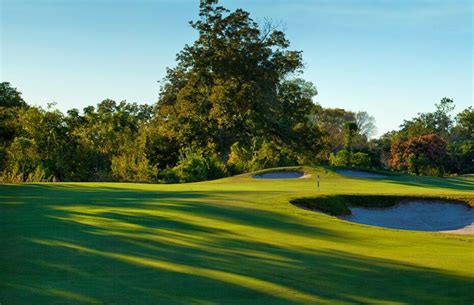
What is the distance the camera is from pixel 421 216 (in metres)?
20.6

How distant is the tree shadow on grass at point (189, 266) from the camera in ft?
24.5

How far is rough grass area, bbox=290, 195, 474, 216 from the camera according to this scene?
19203 millimetres

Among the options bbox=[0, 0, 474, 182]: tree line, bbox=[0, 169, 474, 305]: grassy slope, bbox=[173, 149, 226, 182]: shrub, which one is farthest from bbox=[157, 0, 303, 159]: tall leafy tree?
bbox=[0, 169, 474, 305]: grassy slope

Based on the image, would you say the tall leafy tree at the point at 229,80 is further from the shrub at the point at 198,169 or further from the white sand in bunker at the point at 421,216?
the white sand in bunker at the point at 421,216

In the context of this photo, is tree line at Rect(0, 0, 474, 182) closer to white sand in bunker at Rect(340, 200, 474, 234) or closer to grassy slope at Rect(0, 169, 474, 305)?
white sand in bunker at Rect(340, 200, 474, 234)

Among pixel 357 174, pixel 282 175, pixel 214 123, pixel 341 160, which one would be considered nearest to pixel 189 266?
pixel 282 175

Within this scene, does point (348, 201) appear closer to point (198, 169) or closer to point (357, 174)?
point (357, 174)

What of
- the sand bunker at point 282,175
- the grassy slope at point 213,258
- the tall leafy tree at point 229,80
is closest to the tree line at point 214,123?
the tall leafy tree at point 229,80

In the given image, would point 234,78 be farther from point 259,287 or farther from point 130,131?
point 259,287

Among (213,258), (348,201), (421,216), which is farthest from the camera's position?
(348,201)

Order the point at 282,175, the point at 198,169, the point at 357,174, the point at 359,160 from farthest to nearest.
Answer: the point at 359,160, the point at 198,169, the point at 357,174, the point at 282,175

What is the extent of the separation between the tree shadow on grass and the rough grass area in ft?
16.5

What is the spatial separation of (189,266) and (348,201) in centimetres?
1303

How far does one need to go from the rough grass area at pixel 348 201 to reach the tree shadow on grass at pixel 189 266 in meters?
5.02
